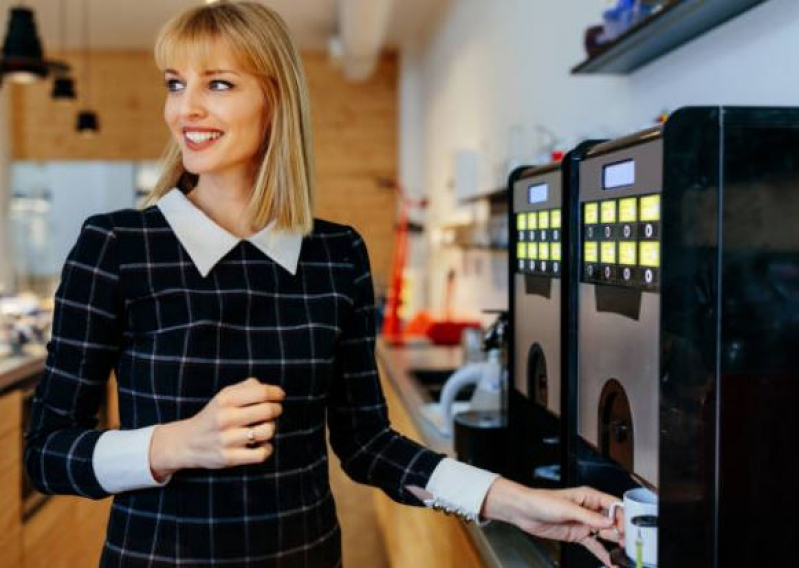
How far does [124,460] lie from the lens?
111 cm

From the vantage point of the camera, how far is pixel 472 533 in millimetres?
1542

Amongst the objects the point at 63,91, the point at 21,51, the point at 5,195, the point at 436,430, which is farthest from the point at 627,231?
the point at 5,195

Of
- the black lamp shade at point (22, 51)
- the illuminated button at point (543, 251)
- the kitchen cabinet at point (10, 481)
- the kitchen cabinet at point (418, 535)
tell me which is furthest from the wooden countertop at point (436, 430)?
the black lamp shade at point (22, 51)

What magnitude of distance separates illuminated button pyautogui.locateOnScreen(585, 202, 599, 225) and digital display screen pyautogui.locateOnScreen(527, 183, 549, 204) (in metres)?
0.17

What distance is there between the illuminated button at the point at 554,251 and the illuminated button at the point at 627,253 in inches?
8.6

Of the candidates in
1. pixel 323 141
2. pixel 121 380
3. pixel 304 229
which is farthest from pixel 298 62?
pixel 323 141

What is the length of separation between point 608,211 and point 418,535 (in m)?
1.63

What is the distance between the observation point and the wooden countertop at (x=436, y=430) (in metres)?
1.39

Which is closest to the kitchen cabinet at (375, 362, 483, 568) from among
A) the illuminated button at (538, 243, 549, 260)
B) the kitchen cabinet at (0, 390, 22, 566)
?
the illuminated button at (538, 243, 549, 260)

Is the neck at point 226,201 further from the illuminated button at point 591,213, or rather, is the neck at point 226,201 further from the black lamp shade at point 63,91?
the black lamp shade at point 63,91

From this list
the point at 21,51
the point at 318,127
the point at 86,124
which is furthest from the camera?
the point at 318,127

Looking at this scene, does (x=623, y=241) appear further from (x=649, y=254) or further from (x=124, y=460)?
(x=124, y=460)

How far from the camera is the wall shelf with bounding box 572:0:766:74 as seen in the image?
1.70 metres

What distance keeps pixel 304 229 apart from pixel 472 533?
0.60m
